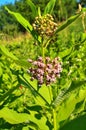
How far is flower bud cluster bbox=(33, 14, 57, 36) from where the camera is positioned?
6.94 ft

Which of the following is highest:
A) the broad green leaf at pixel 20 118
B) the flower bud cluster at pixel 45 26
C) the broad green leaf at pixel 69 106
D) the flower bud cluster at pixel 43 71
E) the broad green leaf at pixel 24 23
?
the broad green leaf at pixel 24 23

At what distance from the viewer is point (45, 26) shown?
2109 millimetres

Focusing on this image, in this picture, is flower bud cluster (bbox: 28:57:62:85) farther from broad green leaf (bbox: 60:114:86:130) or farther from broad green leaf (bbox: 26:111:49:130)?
broad green leaf (bbox: 60:114:86:130)

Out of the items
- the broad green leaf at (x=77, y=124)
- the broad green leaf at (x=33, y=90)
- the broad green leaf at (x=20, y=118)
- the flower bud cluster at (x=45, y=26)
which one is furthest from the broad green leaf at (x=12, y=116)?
the broad green leaf at (x=77, y=124)

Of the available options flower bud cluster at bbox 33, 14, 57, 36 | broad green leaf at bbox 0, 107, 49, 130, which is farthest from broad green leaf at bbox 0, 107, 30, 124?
flower bud cluster at bbox 33, 14, 57, 36

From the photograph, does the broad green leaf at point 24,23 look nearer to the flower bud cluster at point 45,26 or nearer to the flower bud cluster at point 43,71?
the flower bud cluster at point 45,26

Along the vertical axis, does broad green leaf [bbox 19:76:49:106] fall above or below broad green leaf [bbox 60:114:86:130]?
below

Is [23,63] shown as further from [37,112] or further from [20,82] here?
[37,112]

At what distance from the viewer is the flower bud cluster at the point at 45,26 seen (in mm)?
2114

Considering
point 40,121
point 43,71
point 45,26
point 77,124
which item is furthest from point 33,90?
point 77,124

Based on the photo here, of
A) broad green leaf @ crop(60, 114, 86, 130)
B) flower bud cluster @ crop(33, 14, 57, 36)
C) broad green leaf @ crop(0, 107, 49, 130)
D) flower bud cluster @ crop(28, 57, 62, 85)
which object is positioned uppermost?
flower bud cluster @ crop(33, 14, 57, 36)

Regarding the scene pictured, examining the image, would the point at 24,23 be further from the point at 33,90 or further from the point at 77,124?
the point at 77,124

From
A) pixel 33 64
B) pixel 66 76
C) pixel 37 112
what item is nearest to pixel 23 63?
pixel 33 64

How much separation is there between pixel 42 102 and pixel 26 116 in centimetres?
13
